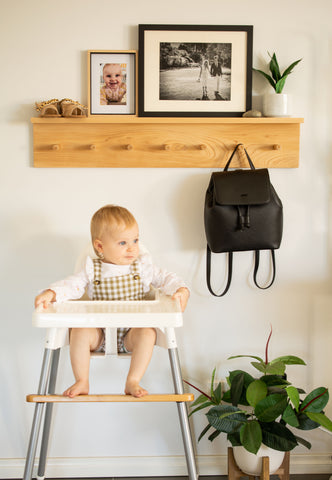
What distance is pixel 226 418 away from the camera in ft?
6.32

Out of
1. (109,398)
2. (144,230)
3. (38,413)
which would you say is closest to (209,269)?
(144,230)

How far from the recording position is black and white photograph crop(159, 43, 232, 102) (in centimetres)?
208

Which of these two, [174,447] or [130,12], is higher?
[130,12]

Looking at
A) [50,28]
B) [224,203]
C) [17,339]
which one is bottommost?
[17,339]

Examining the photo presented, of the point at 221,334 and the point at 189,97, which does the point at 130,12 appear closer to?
the point at 189,97

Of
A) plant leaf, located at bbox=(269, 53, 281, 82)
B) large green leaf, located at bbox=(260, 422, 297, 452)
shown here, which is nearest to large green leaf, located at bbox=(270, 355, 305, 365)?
large green leaf, located at bbox=(260, 422, 297, 452)

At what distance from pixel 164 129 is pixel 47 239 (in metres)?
0.61

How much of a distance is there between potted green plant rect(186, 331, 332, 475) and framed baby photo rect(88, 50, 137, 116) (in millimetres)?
1032

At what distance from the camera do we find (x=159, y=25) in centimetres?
206

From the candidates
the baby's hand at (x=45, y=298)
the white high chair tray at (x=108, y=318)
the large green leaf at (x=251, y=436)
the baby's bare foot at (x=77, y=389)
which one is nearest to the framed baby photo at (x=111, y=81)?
the baby's hand at (x=45, y=298)

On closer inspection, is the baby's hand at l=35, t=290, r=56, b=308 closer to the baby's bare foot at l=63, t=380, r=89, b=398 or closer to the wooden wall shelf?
the baby's bare foot at l=63, t=380, r=89, b=398

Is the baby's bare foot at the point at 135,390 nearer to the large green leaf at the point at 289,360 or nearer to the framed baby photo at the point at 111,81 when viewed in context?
the large green leaf at the point at 289,360

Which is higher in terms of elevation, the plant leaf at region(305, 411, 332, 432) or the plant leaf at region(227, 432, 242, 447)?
the plant leaf at region(305, 411, 332, 432)

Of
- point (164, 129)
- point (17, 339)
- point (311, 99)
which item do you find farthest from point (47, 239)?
point (311, 99)
